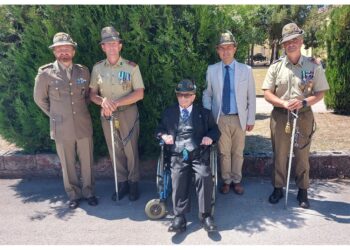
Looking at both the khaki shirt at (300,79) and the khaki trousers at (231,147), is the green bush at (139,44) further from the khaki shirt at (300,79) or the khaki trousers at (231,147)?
the khaki shirt at (300,79)

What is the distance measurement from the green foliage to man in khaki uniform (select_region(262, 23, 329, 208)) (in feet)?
16.4

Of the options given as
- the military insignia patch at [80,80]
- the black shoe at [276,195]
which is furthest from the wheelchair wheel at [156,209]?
the military insignia patch at [80,80]

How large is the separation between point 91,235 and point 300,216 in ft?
7.76

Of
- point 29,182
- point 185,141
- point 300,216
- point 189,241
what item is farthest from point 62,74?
point 300,216

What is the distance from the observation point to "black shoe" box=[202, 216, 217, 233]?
4.02 metres

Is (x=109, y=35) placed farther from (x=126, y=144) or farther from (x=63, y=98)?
(x=126, y=144)

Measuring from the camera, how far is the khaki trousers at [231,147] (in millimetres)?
4874

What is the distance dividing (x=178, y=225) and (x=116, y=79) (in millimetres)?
1903

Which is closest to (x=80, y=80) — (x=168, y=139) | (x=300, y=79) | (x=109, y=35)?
(x=109, y=35)

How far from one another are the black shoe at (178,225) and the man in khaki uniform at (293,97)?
1313 mm

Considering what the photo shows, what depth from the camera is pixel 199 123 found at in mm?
→ 4480

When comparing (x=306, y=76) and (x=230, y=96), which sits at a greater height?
(x=306, y=76)

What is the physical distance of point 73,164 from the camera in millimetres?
4871

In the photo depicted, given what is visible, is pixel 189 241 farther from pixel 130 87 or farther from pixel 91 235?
pixel 130 87
